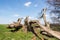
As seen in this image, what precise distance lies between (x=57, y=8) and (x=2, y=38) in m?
14.1

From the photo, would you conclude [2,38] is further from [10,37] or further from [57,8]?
[57,8]

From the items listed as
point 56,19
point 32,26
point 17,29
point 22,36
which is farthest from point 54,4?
point 32,26

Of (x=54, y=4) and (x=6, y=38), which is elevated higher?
(x=54, y=4)

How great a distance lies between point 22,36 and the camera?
1092 cm

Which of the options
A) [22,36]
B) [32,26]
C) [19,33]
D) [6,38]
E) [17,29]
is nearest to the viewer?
[32,26]

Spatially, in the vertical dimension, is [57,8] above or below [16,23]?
above

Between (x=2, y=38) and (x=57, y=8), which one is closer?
(x=2, y=38)

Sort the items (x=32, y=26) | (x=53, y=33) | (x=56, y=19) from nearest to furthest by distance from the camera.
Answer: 1. (x=53, y=33)
2. (x=32, y=26)
3. (x=56, y=19)

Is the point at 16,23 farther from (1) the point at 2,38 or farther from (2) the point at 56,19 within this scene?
(2) the point at 56,19

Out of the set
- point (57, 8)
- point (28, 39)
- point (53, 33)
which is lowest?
point (28, 39)

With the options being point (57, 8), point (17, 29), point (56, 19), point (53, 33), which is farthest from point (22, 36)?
point (57, 8)

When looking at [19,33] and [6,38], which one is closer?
[6,38]

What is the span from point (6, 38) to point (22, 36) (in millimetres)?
1226

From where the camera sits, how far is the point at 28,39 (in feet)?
33.7
